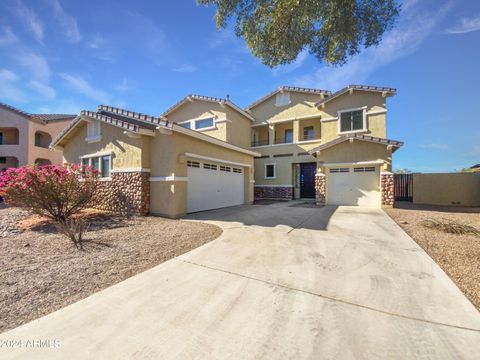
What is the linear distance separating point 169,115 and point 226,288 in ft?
54.3

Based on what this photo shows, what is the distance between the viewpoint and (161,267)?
4148 mm

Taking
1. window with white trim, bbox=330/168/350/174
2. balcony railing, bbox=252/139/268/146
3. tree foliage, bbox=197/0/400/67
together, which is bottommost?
window with white trim, bbox=330/168/350/174

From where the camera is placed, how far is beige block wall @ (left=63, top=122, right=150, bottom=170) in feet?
30.6

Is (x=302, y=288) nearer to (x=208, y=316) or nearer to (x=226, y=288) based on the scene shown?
(x=226, y=288)

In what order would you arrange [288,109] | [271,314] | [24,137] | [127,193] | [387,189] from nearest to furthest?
[271,314]
[127,193]
[387,189]
[288,109]
[24,137]

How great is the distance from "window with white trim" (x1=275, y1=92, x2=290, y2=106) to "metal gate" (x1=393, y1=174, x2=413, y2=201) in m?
9.72

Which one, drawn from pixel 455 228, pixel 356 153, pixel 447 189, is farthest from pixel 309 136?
pixel 455 228

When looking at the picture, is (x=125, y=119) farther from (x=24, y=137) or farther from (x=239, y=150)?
(x=24, y=137)

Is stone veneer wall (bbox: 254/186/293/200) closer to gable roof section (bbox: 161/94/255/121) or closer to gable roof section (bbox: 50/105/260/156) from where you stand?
gable roof section (bbox: 161/94/255/121)

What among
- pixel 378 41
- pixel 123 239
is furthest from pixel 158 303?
pixel 378 41

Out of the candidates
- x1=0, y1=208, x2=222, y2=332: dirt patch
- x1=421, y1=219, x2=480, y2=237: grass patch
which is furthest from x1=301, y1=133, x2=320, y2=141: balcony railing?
x1=0, y1=208, x2=222, y2=332: dirt patch

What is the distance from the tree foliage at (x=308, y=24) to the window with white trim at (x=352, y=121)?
792 centimetres

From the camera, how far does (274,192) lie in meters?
17.6

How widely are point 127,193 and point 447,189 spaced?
60.6ft
